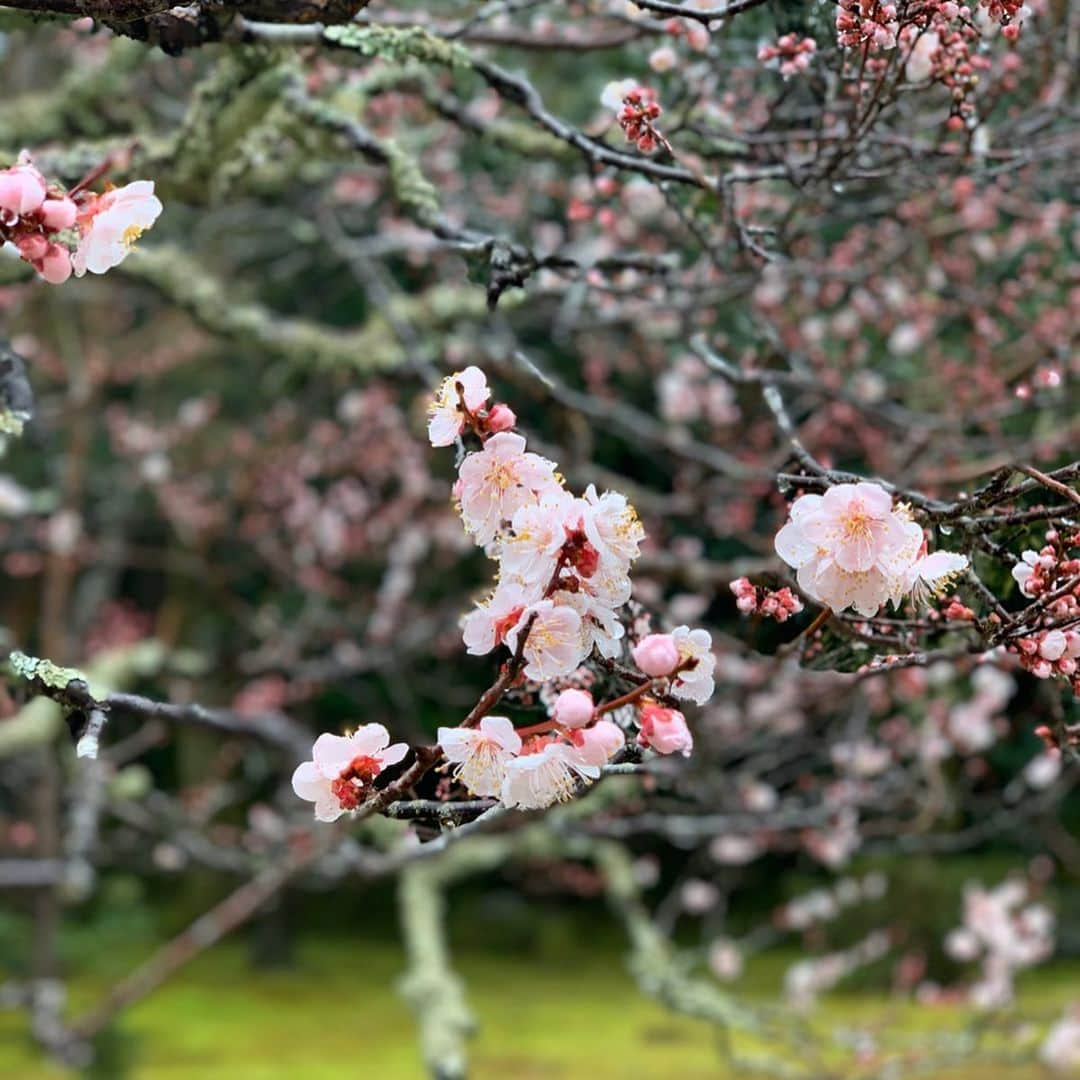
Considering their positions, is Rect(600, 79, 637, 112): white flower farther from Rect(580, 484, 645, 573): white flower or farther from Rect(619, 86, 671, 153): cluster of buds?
Rect(580, 484, 645, 573): white flower

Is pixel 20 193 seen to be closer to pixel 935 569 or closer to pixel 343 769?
pixel 343 769

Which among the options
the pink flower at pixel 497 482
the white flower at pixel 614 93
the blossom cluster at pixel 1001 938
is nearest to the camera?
the pink flower at pixel 497 482

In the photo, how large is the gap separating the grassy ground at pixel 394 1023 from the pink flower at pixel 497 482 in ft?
14.0

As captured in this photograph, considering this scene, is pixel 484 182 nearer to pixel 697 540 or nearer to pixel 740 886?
pixel 697 540

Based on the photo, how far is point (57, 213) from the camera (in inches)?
40.1

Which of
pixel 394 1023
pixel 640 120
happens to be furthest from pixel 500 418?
pixel 394 1023

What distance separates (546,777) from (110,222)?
56 centimetres

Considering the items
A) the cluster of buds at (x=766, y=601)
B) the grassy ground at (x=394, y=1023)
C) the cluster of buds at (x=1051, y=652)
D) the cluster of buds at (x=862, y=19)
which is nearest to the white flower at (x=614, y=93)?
the cluster of buds at (x=862, y=19)

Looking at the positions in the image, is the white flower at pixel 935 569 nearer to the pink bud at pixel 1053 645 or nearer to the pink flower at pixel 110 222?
the pink bud at pixel 1053 645

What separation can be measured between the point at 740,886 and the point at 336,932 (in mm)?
3208

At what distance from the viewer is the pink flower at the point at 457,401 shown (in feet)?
3.53

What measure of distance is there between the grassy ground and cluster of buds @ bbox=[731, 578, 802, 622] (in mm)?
4039

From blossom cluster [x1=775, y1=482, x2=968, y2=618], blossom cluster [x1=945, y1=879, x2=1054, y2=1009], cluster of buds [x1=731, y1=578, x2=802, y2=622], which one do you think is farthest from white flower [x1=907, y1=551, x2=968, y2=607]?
blossom cluster [x1=945, y1=879, x2=1054, y2=1009]

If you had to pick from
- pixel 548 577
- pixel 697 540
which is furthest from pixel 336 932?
pixel 548 577
